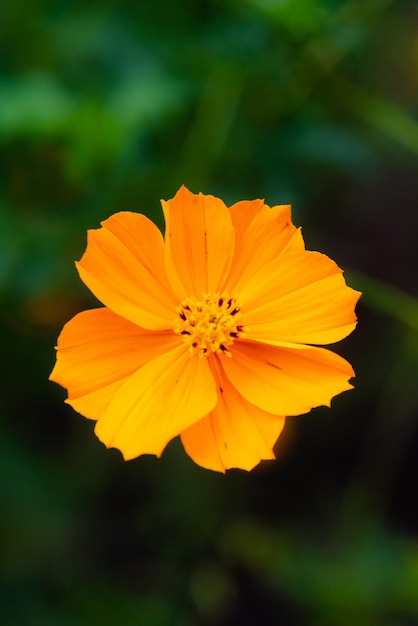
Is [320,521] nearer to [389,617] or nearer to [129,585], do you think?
[389,617]

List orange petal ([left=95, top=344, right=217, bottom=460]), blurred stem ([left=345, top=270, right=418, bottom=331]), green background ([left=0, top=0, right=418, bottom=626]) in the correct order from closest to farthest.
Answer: orange petal ([left=95, top=344, right=217, bottom=460])
blurred stem ([left=345, top=270, right=418, bottom=331])
green background ([left=0, top=0, right=418, bottom=626])

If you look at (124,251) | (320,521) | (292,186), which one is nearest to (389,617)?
(320,521)

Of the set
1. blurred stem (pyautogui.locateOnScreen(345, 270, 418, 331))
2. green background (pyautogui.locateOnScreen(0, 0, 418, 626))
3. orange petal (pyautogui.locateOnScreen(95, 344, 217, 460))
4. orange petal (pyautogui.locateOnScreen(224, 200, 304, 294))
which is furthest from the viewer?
green background (pyautogui.locateOnScreen(0, 0, 418, 626))

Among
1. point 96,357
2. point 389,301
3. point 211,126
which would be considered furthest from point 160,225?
point 96,357

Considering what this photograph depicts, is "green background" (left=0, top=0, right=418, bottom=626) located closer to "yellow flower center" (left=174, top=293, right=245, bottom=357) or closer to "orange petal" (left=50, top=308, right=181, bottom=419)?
"yellow flower center" (left=174, top=293, right=245, bottom=357)

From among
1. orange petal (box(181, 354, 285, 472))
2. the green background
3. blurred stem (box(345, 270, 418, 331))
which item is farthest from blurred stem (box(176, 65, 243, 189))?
orange petal (box(181, 354, 285, 472))

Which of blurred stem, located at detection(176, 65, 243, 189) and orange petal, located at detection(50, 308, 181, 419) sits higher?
blurred stem, located at detection(176, 65, 243, 189)
